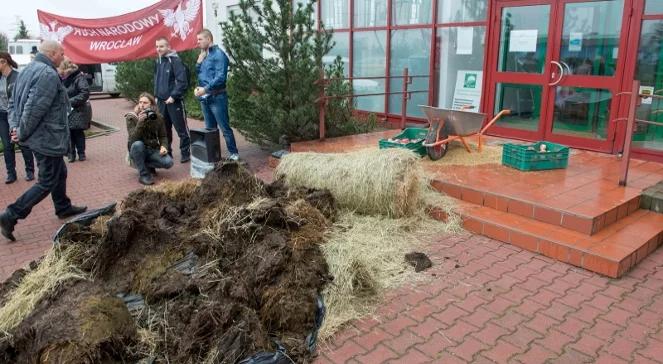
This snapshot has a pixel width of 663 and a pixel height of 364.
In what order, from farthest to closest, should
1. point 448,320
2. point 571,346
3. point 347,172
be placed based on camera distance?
point 347,172 < point 448,320 < point 571,346

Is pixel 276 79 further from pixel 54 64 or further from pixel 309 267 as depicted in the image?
pixel 309 267

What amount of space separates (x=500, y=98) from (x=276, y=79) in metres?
3.43

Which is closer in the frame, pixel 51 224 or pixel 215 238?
pixel 215 238

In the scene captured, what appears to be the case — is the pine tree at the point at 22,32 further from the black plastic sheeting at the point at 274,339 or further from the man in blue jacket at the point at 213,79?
the black plastic sheeting at the point at 274,339

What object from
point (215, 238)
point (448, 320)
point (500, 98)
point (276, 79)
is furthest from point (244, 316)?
point (500, 98)

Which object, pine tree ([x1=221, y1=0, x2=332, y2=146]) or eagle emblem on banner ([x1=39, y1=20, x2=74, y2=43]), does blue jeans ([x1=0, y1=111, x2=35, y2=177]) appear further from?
pine tree ([x1=221, y1=0, x2=332, y2=146])

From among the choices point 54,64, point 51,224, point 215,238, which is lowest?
point 51,224

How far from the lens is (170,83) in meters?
7.80

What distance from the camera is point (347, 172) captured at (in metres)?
5.12

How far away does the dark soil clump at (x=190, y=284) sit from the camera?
9.09 ft

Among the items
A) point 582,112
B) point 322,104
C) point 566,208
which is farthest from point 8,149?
point 582,112

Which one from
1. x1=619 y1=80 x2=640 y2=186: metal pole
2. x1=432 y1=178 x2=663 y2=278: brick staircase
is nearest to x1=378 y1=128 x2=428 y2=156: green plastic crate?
x1=432 y1=178 x2=663 y2=278: brick staircase

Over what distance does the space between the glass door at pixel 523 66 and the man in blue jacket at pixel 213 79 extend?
4.04 meters

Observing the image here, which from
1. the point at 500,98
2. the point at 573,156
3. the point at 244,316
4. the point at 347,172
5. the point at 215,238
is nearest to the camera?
the point at 244,316
